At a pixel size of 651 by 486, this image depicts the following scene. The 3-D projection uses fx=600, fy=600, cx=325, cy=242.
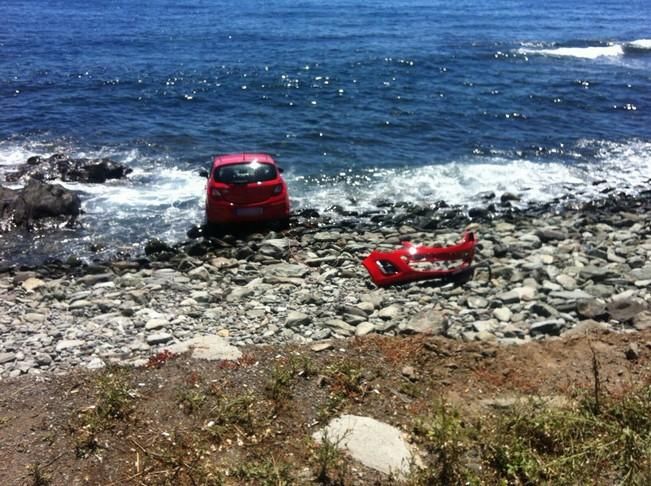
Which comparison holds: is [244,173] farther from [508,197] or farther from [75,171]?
[508,197]

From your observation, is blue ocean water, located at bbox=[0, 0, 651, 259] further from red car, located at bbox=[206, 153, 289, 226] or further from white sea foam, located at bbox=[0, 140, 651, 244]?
red car, located at bbox=[206, 153, 289, 226]

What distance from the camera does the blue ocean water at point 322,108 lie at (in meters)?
21.2

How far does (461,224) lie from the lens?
17.6 m

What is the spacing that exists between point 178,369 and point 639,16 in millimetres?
66676

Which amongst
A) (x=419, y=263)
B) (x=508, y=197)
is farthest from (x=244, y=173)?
(x=508, y=197)

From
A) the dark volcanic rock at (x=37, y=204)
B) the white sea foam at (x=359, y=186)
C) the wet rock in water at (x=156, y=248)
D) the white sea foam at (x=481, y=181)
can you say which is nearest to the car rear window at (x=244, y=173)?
the wet rock in water at (x=156, y=248)

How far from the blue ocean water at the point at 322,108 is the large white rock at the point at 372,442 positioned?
11.2m

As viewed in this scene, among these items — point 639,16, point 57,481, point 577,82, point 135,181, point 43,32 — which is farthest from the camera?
point 639,16

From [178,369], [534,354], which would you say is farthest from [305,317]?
[534,354]

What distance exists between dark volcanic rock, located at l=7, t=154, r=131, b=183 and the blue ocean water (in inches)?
29.5

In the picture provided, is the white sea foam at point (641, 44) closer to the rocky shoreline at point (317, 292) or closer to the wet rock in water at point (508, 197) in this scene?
the wet rock in water at point (508, 197)

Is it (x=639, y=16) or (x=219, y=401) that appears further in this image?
Answer: (x=639, y=16)

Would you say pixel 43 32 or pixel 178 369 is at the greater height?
pixel 43 32

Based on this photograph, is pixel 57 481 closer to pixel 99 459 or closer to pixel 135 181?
pixel 99 459
